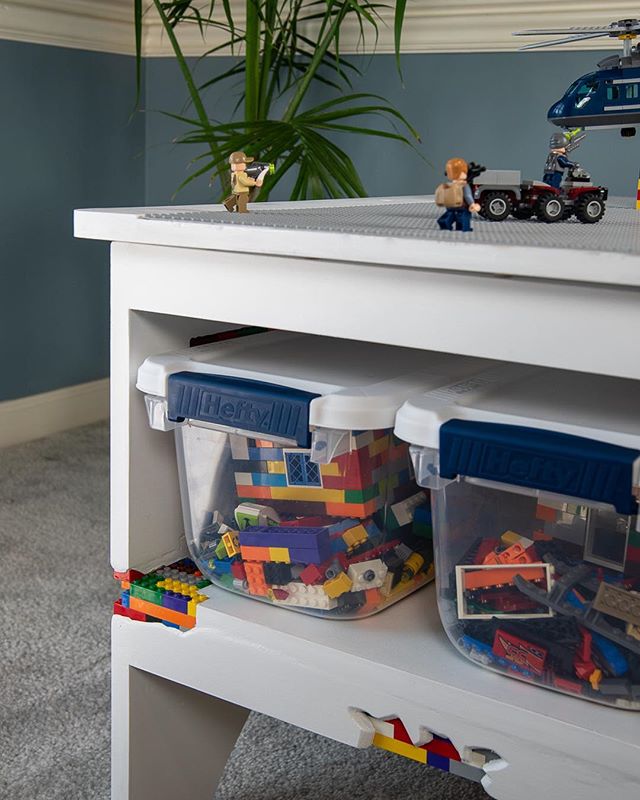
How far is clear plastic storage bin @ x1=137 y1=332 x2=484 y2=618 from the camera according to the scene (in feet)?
2.39

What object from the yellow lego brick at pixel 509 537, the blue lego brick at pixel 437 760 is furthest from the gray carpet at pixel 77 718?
the yellow lego brick at pixel 509 537

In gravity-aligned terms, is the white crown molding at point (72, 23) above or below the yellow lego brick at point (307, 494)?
above

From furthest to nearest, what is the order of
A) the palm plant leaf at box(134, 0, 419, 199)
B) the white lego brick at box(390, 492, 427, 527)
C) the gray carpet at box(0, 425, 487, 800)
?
the palm plant leaf at box(134, 0, 419, 199), the gray carpet at box(0, 425, 487, 800), the white lego brick at box(390, 492, 427, 527)

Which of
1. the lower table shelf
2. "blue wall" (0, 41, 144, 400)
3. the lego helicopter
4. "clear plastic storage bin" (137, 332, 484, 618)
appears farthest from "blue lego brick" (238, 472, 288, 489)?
"blue wall" (0, 41, 144, 400)

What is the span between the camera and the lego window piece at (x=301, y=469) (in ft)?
2.51

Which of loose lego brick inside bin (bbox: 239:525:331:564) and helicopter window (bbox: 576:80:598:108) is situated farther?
helicopter window (bbox: 576:80:598:108)

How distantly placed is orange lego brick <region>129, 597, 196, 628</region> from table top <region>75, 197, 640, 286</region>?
0.99 ft

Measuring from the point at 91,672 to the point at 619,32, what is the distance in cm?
99

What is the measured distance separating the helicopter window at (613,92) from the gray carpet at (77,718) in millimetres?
726

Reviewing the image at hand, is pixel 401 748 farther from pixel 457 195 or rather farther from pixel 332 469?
pixel 457 195

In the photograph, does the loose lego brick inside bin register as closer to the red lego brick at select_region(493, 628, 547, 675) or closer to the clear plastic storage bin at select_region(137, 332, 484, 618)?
the clear plastic storage bin at select_region(137, 332, 484, 618)

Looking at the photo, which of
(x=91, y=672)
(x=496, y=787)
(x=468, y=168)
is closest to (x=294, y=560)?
(x=496, y=787)

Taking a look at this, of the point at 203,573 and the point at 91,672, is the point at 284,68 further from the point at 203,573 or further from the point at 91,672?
the point at 203,573

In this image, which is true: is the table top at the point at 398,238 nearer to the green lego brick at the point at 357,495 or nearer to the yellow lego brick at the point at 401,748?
the green lego brick at the point at 357,495
